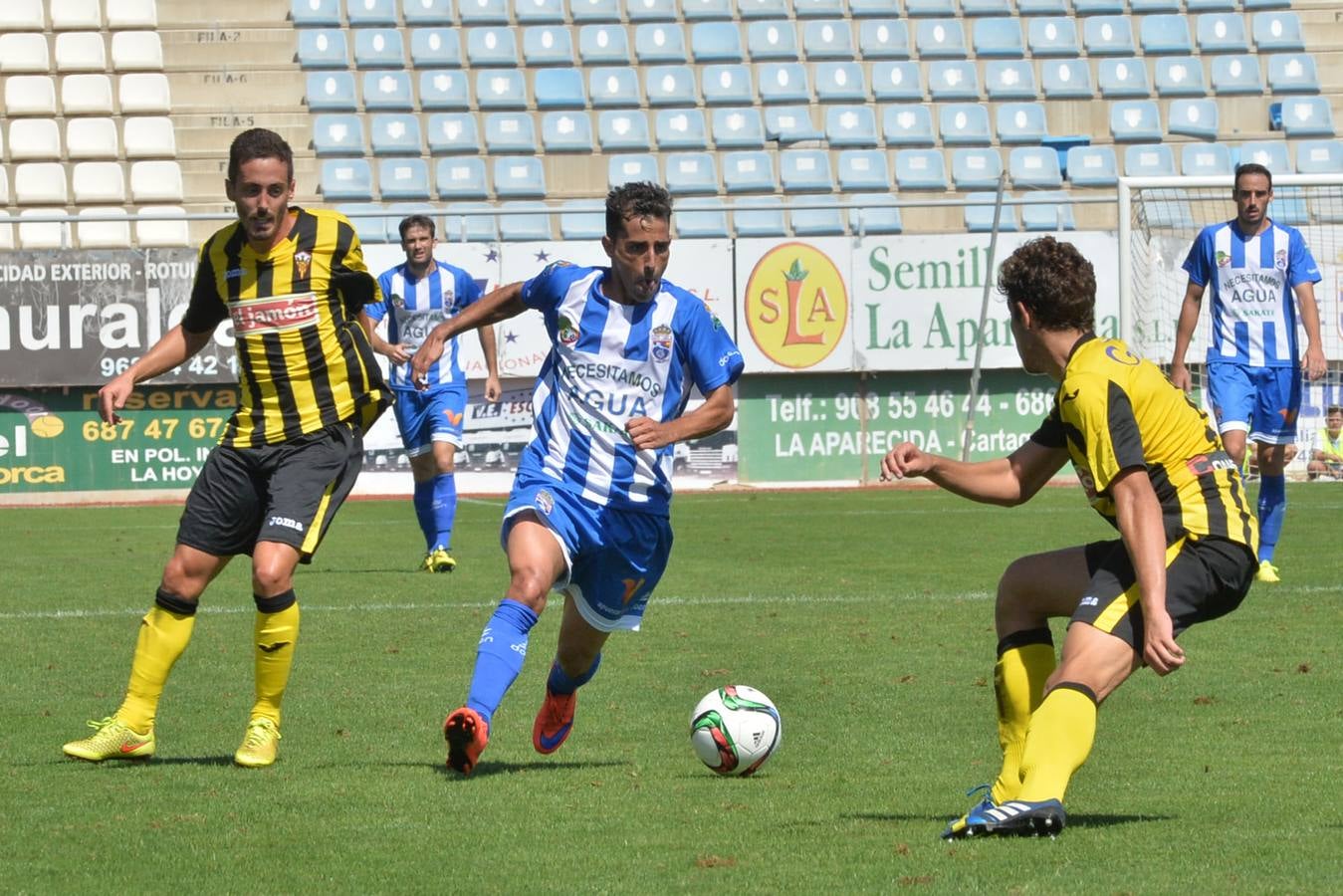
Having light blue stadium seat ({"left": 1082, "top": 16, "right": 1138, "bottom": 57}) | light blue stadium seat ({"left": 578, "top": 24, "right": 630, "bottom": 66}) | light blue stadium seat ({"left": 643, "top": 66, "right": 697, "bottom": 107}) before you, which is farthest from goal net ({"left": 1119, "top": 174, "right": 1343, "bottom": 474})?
light blue stadium seat ({"left": 578, "top": 24, "right": 630, "bottom": 66})

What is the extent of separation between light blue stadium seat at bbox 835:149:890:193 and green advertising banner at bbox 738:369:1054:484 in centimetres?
401

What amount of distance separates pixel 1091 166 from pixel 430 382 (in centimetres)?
1354

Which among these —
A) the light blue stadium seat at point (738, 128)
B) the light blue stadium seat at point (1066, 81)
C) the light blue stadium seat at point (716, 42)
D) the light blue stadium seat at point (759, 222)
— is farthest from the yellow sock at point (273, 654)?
the light blue stadium seat at point (1066, 81)

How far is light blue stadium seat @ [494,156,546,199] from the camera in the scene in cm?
2342

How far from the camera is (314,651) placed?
873cm

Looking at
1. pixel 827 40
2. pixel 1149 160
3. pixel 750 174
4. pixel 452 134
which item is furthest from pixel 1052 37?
pixel 452 134

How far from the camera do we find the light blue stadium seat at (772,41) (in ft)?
82.9

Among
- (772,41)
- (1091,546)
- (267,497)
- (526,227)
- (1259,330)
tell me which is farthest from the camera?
(772,41)

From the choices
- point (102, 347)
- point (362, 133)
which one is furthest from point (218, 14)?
point (102, 347)

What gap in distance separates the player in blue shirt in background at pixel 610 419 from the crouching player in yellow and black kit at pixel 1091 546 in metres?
1.30

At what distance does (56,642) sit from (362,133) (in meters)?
16.0

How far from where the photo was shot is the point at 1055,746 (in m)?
4.58

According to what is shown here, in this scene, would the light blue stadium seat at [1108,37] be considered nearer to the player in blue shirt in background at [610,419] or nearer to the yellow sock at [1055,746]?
the player in blue shirt in background at [610,419]

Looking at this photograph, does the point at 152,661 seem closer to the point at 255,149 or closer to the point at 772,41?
the point at 255,149
